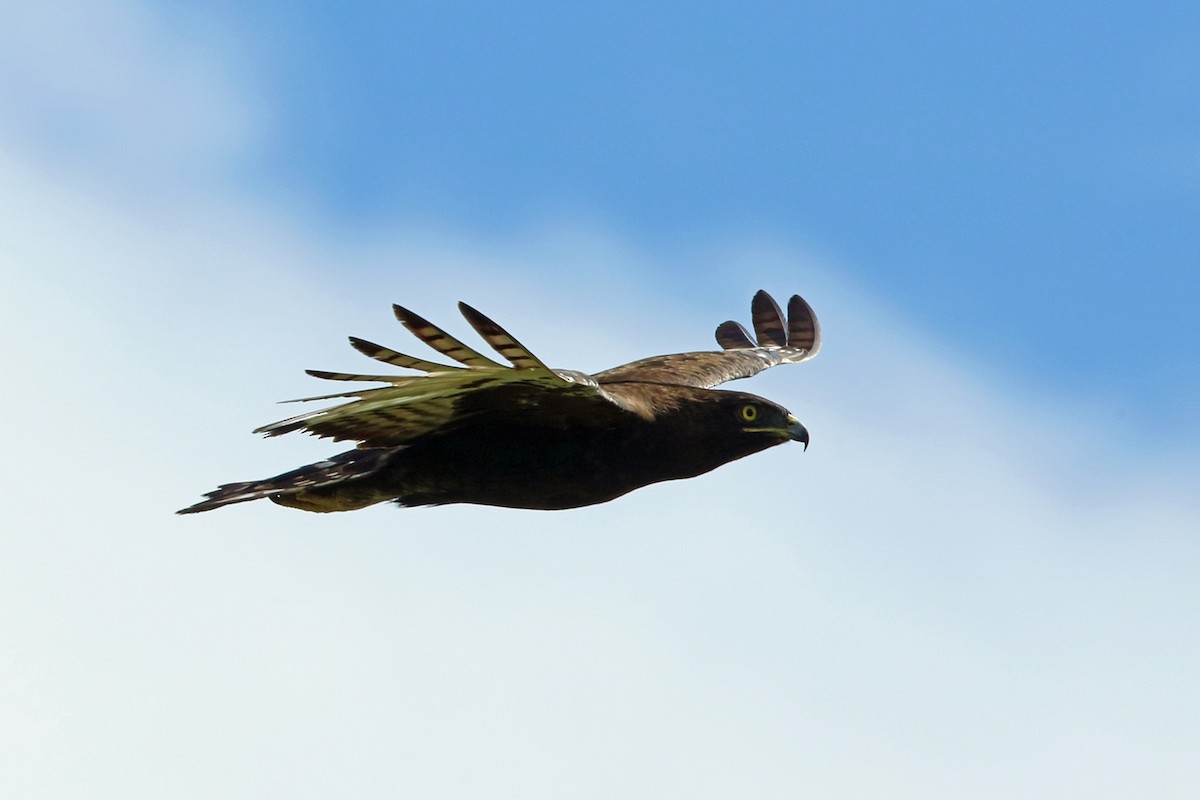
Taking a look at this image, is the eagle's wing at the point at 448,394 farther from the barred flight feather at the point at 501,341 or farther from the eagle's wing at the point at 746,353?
the eagle's wing at the point at 746,353

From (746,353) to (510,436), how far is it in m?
4.69

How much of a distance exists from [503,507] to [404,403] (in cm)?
125

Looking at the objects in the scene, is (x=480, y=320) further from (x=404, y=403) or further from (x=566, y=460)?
(x=566, y=460)

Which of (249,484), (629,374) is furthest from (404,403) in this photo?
(629,374)

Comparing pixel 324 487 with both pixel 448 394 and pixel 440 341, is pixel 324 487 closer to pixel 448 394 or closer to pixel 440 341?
pixel 448 394

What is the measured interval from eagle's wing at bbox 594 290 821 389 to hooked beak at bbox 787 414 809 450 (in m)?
1.39

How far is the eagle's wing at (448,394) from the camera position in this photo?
28.7ft

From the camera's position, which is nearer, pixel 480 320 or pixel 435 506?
pixel 480 320

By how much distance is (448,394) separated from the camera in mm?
9500

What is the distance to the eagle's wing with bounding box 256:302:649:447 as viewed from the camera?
28.7 ft

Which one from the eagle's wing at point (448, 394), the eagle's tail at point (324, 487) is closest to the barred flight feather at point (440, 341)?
the eagle's wing at point (448, 394)

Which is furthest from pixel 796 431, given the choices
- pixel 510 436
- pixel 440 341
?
pixel 440 341

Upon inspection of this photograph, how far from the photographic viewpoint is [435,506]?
34.6 feet

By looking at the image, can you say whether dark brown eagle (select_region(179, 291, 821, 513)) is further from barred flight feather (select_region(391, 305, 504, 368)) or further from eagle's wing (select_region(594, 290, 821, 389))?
eagle's wing (select_region(594, 290, 821, 389))
